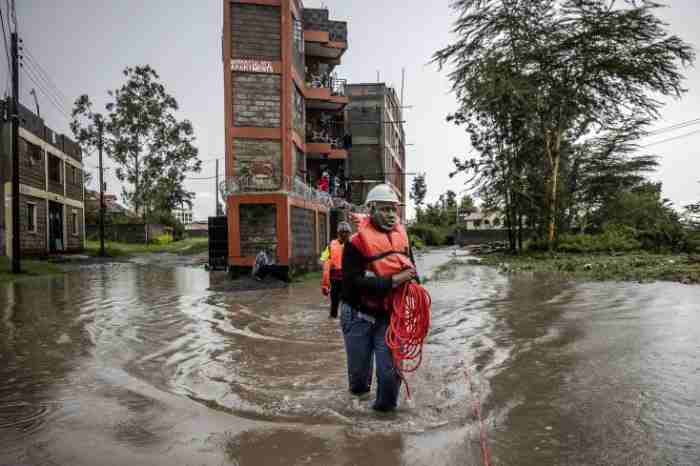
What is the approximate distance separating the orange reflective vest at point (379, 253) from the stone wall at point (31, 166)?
2795 centimetres

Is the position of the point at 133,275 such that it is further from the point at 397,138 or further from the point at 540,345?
the point at 397,138

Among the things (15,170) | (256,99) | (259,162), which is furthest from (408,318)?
(15,170)

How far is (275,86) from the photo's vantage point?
76.5 ft

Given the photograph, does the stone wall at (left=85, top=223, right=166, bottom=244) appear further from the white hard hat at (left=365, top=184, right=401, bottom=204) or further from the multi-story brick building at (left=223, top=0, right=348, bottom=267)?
the white hard hat at (left=365, top=184, right=401, bottom=204)

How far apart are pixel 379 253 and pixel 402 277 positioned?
280 mm

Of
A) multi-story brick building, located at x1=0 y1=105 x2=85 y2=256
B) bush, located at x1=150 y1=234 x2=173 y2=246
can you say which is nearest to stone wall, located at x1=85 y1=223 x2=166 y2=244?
bush, located at x1=150 y1=234 x2=173 y2=246

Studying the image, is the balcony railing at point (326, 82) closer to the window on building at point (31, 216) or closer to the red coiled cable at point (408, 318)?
the window on building at point (31, 216)

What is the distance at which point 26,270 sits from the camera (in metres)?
22.6

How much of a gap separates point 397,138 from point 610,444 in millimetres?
58779

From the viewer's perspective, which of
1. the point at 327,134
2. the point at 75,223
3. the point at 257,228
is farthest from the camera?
the point at 75,223

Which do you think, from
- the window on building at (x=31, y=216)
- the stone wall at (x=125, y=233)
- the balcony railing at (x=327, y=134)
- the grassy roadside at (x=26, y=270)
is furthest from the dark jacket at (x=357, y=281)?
the stone wall at (x=125, y=233)

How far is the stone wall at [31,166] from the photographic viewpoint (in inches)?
1120

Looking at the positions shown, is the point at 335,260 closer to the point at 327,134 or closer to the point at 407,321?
the point at 407,321

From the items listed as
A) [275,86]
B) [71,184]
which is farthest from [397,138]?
[275,86]
